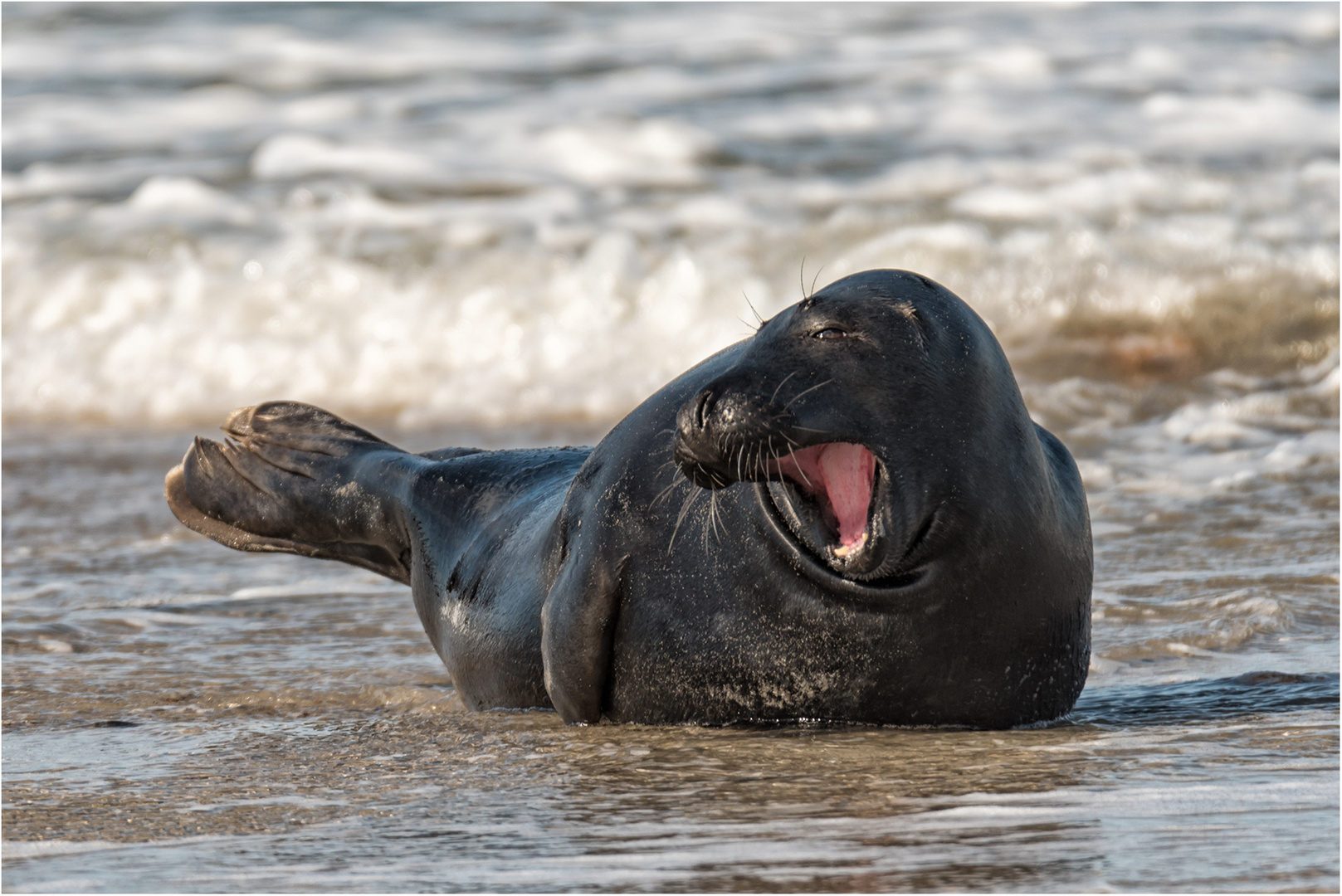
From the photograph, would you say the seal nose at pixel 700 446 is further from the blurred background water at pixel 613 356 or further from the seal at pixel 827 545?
the blurred background water at pixel 613 356

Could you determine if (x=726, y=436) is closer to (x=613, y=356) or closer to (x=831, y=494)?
(x=831, y=494)

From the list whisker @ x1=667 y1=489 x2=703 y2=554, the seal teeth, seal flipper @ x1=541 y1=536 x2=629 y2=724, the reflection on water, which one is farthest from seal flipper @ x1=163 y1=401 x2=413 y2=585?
the seal teeth

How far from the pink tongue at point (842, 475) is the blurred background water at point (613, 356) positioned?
0.43m

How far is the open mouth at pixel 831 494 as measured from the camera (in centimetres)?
317

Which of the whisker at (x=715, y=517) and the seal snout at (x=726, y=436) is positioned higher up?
the seal snout at (x=726, y=436)

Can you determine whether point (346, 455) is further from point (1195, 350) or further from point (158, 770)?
point (1195, 350)

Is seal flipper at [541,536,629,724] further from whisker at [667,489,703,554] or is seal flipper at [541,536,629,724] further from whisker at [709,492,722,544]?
whisker at [709,492,722,544]

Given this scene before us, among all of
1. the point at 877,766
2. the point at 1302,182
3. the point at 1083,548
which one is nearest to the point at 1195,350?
the point at 1302,182

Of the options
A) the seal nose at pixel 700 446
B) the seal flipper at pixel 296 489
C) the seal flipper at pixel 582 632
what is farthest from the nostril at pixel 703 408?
the seal flipper at pixel 296 489

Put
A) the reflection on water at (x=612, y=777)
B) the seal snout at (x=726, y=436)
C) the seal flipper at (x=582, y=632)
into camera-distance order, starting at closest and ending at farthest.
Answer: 1. the reflection on water at (x=612, y=777)
2. the seal snout at (x=726, y=436)
3. the seal flipper at (x=582, y=632)

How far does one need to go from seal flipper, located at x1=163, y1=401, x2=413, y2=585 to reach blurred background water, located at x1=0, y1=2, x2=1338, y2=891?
0.29m

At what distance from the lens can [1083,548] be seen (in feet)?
11.5

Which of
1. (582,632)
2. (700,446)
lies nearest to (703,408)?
(700,446)

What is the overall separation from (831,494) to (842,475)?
0.04 meters
